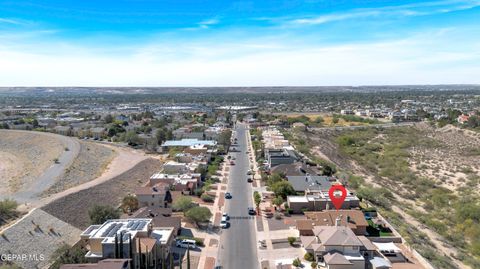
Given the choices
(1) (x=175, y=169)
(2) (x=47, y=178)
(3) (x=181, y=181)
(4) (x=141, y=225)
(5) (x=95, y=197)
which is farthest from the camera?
(1) (x=175, y=169)

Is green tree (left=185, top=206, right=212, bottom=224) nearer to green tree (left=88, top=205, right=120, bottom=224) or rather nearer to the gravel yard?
green tree (left=88, top=205, right=120, bottom=224)

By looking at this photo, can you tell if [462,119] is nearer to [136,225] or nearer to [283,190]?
[283,190]

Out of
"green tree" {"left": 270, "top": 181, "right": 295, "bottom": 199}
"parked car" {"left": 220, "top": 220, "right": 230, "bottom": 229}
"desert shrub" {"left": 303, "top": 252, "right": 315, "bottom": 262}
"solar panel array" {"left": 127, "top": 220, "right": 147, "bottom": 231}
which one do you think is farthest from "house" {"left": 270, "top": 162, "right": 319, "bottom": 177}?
"solar panel array" {"left": 127, "top": 220, "right": 147, "bottom": 231}

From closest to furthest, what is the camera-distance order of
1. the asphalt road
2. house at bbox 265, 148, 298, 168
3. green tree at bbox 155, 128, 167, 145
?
the asphalt road < house at bbox 265, 148, 298, 168 < green tree at bbox 155, 128, 167, 145

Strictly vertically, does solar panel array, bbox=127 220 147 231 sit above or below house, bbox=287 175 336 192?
above

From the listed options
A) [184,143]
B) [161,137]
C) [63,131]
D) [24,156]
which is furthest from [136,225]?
[63,131]

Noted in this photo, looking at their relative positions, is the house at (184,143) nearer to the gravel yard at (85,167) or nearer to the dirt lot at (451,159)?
the gravel yard at (85,167)
